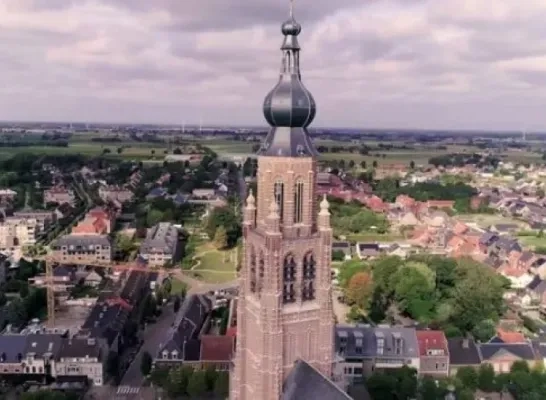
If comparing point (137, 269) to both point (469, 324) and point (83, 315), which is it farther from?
point (469, 324)

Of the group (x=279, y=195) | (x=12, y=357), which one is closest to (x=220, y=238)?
(x=12, y=357)

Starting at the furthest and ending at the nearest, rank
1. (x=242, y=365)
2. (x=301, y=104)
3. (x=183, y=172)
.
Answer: (x=183, y=172) → (x=242, y=365) → (x=301, y=104)

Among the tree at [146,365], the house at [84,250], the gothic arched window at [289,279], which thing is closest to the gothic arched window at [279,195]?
the gothic arched window at [289,279]

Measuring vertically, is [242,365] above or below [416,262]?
above

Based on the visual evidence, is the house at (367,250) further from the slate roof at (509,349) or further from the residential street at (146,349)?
the slate roof at (509,349)

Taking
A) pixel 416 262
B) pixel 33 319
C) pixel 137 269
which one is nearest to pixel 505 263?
pixel 416 262

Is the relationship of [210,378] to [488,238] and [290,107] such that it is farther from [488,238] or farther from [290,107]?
[488,238]

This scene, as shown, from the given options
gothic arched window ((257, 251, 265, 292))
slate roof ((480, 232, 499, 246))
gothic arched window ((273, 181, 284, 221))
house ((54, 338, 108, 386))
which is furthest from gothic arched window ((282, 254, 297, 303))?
slate roof ((480, 232, 499, 246))
